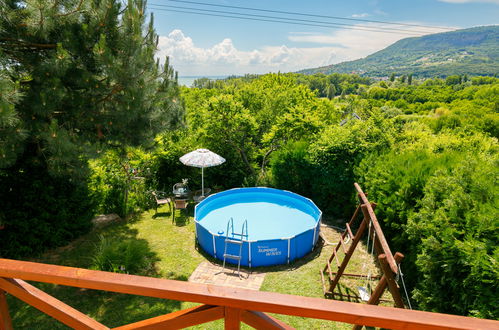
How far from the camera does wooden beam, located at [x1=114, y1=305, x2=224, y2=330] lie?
4.48 feet

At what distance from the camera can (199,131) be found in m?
14.6

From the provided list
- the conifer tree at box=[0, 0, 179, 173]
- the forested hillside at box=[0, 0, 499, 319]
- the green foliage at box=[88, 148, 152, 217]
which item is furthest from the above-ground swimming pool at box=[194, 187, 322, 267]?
the conifer tree at box=[0, 0, 179, 173]

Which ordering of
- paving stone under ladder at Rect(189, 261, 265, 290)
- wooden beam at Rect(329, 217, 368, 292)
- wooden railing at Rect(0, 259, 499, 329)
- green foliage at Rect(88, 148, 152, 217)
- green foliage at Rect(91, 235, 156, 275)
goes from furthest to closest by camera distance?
green foliage at Rect(88, 148, 152, 217)
paving stone under ladder at Rect(189, 261, 265, 290)
green foliage at Rect(91, 235, 156, 275)
wooden beam at Rect(329, 217, 368, 292)
wooden railing at Rect(0, 259, 499, 329)

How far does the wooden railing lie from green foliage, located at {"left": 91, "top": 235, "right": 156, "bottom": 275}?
19.7ft

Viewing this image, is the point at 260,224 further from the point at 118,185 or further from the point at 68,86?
the point at 68,86

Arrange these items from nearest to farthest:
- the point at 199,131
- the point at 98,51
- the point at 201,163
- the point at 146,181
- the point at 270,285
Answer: the point at 98,51
the point at 270,285
the point at 201,163
the point at 146,181
the point at 199,131

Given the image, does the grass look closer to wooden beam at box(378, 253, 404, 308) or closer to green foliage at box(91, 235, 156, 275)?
green foliage at box(91, 235, 156, 275)

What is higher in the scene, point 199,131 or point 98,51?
point 98,51

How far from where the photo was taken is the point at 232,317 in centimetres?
134

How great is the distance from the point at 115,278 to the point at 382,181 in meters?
8.16

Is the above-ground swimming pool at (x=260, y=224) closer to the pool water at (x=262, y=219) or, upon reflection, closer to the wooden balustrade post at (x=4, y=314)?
the pool water at (x=262, y=219)

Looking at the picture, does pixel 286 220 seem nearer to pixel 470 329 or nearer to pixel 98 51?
pixel 98 51

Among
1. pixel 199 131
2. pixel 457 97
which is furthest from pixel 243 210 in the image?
pixel 457 97

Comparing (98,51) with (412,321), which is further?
(98,51)
